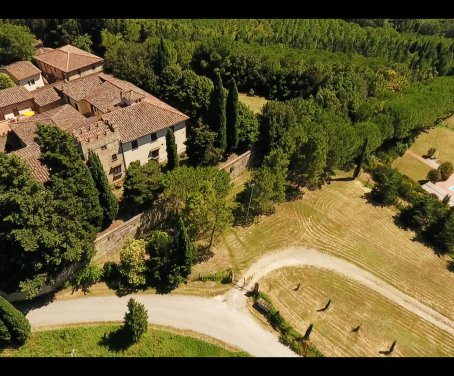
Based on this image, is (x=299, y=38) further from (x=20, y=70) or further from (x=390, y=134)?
(x=20, y=70)

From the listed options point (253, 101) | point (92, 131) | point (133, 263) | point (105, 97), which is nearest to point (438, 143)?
point (253, 101)

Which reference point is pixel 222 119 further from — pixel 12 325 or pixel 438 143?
pixel 438 143

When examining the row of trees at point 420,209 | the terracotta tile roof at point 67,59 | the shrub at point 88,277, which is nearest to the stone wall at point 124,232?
the shrub at point 88,277

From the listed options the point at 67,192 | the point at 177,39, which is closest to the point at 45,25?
the point at 177,39

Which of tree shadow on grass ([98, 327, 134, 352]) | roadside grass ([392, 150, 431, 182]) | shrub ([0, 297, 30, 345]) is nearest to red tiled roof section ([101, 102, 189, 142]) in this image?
shrub ([0, 297, 30, 345])

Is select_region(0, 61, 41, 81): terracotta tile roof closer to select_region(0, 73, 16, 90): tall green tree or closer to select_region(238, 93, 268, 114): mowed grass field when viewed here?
select_region(0, 73, 16, 90): tall green tree
